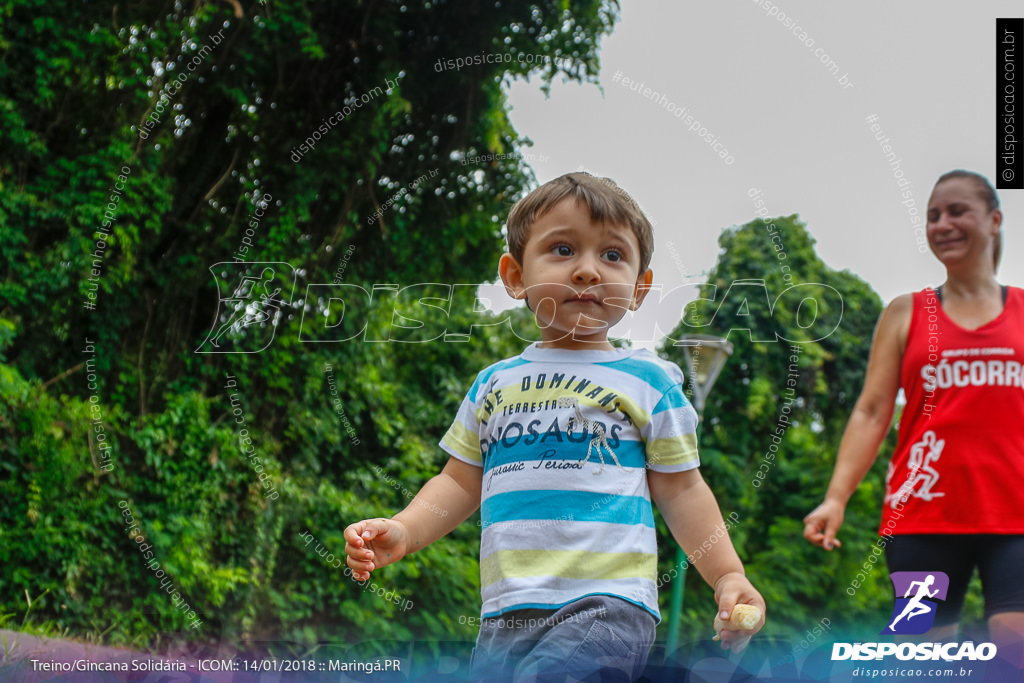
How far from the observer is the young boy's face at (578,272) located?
4.64ft

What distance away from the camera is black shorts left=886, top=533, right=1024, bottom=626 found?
1794 mm

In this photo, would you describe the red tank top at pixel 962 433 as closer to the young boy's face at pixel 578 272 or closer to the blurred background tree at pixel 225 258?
the young boy's face at pixel 578 272

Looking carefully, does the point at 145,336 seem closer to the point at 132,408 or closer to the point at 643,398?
the point at 132,408

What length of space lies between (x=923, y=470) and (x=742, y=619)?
3.24ft

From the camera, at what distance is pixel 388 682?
1795 millimetres

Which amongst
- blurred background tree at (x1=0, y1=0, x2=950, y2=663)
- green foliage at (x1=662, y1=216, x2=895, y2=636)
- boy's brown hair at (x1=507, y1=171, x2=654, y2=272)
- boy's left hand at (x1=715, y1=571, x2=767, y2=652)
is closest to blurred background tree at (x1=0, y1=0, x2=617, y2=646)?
blurred background tree at (x1=0, y1=0, x2=950, y2=663)

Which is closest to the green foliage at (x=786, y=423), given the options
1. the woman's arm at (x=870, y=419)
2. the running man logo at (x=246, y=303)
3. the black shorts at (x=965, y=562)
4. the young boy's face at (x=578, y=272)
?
the running man logo at (x=246, y=303)

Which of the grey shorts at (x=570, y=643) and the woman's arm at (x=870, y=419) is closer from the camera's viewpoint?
the grey shorts at (x=570, y=643)

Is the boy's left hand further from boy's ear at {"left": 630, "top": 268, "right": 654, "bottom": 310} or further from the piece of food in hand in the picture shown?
boy's ear at {"left": 630, "top": 268, "right": 654, "bottom": 310}

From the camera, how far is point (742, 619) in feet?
3.79

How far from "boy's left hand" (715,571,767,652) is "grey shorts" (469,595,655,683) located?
0.41 feet

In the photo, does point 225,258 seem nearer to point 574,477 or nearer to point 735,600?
point 574,477

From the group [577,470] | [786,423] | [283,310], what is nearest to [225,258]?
[283,310]

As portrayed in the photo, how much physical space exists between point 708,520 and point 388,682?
85cm
